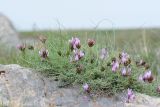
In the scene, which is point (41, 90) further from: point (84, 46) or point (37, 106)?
point (84, 46)

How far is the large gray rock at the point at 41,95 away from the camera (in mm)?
4734

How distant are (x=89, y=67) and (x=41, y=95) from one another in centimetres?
56

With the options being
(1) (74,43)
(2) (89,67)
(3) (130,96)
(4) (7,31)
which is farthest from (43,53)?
(4) (7,31)

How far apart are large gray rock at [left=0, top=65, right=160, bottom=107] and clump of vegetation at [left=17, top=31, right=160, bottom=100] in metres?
0.09

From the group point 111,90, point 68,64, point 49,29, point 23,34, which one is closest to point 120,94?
point 111,90

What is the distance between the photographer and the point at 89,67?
5094mm

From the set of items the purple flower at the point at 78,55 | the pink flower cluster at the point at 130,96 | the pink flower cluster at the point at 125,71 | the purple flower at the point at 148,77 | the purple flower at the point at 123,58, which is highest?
the purple flower at the point at 78,55

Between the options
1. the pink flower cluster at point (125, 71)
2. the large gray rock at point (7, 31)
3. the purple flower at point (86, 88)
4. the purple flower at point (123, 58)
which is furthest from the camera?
the large gray rock at point (7, 31)

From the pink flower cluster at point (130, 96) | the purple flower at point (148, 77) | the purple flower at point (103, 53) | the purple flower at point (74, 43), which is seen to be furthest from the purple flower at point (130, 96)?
the purple flower at point (74, 43)

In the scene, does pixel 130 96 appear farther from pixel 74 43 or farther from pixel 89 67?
pixel 74 43

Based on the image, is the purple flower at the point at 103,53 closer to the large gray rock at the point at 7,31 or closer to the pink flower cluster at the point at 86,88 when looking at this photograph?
the pink flower cluster at the point at 86,88

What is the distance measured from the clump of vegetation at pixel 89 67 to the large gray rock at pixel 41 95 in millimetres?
92

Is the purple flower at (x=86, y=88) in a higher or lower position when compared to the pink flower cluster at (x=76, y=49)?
lower

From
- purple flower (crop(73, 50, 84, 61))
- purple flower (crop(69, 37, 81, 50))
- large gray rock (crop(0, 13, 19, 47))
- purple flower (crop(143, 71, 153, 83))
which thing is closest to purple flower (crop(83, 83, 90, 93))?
purple flower (crop(73, 50, 84, 61))
